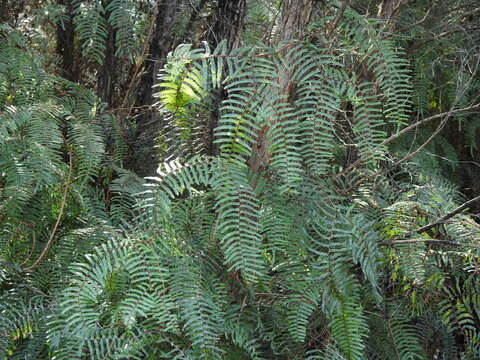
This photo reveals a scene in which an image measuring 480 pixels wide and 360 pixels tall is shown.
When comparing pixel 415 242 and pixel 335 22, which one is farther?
pixel 415 242

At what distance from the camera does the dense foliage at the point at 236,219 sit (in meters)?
1.17

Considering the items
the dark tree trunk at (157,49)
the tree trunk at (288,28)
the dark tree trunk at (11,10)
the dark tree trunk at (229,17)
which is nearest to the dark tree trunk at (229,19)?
the dark tree trunk at (229,17)

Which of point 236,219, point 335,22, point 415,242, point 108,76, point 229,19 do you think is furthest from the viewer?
point 108,76

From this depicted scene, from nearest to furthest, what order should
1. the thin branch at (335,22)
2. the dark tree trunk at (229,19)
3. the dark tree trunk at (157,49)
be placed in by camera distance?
1. the thin branch at (335,22)
2. the dark tree trunk at (229,19)
3. the dark tree trunk at (157,49)

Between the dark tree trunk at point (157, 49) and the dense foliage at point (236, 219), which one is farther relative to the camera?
the dark tree trunk at point (157, 49)

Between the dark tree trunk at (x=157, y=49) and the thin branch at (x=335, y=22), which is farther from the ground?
the thin branch at (x=335, y=22)

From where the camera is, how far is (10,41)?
1778 millimetres

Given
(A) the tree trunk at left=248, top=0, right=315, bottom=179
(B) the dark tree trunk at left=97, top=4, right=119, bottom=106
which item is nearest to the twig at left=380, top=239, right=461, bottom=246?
(A) the tree trunk at left=248, top=0, right=315, bottom=179

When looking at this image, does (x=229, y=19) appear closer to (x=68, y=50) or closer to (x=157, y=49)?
(x=157, y=49)

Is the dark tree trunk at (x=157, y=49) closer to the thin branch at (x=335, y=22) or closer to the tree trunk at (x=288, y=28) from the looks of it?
the tree trunk at (x=288, y=28)

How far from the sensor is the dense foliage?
1171 mm

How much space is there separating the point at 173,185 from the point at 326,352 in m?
0.63

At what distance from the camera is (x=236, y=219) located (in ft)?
3.77

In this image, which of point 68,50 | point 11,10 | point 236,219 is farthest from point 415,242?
point 11,10
